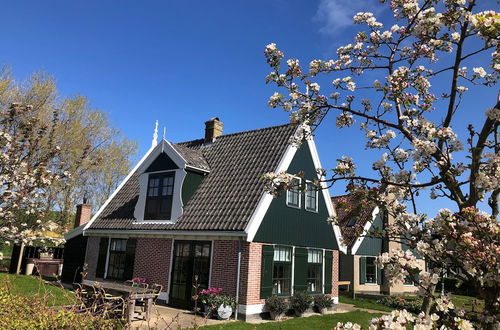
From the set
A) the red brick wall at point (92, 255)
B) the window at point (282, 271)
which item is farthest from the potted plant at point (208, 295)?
the red brick wall at point (92, 255)

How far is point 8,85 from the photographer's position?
2156cm

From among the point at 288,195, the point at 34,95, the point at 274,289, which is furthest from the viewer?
the point at 34,95

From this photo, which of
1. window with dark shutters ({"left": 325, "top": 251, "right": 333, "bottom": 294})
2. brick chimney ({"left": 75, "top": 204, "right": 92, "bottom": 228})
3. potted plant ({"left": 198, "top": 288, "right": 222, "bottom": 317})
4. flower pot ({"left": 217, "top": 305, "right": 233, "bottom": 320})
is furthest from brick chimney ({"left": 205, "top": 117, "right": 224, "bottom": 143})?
flower pot ({"left": 217, "top": 305, "right": 233, "bottom": 320})

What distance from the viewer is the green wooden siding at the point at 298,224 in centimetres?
1442

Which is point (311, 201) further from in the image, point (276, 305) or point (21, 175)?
point (21, 175)

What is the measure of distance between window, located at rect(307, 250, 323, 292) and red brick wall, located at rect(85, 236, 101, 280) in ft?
32.6

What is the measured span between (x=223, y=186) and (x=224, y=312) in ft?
Answer: 16.9

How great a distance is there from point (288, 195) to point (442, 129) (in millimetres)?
11570

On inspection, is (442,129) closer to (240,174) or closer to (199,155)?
(240,174)

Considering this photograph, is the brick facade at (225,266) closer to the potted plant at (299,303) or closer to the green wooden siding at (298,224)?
the green wooden siding at (298,224)

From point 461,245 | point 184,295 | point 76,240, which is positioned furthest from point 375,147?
point 76,240

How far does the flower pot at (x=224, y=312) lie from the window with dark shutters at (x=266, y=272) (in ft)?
4.41

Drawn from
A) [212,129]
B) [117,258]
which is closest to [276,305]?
[117,258]

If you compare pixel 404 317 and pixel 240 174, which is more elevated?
pixel 240 174
